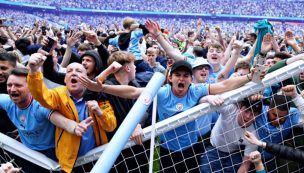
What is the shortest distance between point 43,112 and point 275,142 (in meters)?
1.70

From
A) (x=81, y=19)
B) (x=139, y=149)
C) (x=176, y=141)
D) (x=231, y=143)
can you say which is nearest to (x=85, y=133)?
(x=139, y=149)

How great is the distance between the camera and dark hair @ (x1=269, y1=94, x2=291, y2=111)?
3231 millimetres

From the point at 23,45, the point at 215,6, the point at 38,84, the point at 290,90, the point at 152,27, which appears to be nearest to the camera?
the point at 38,84

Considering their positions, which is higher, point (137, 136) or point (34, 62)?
point (34, 62)

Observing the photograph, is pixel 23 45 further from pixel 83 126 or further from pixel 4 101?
pixel 83 126

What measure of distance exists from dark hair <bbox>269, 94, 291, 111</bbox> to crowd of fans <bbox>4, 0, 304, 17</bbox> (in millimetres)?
46555

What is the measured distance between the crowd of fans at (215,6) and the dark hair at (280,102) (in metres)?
46.6

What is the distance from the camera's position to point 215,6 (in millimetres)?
54344

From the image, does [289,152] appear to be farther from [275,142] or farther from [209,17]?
[209,17]

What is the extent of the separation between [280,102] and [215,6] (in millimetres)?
52521

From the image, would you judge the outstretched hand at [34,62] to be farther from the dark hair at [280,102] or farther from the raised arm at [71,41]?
the raised arm at [71,41]

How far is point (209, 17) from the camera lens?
48750 millimetres

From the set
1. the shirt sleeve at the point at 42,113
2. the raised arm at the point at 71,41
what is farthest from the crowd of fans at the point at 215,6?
the shirt sleeve at the point at 42,113

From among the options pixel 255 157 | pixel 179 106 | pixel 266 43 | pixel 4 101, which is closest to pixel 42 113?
pixel 4 101
